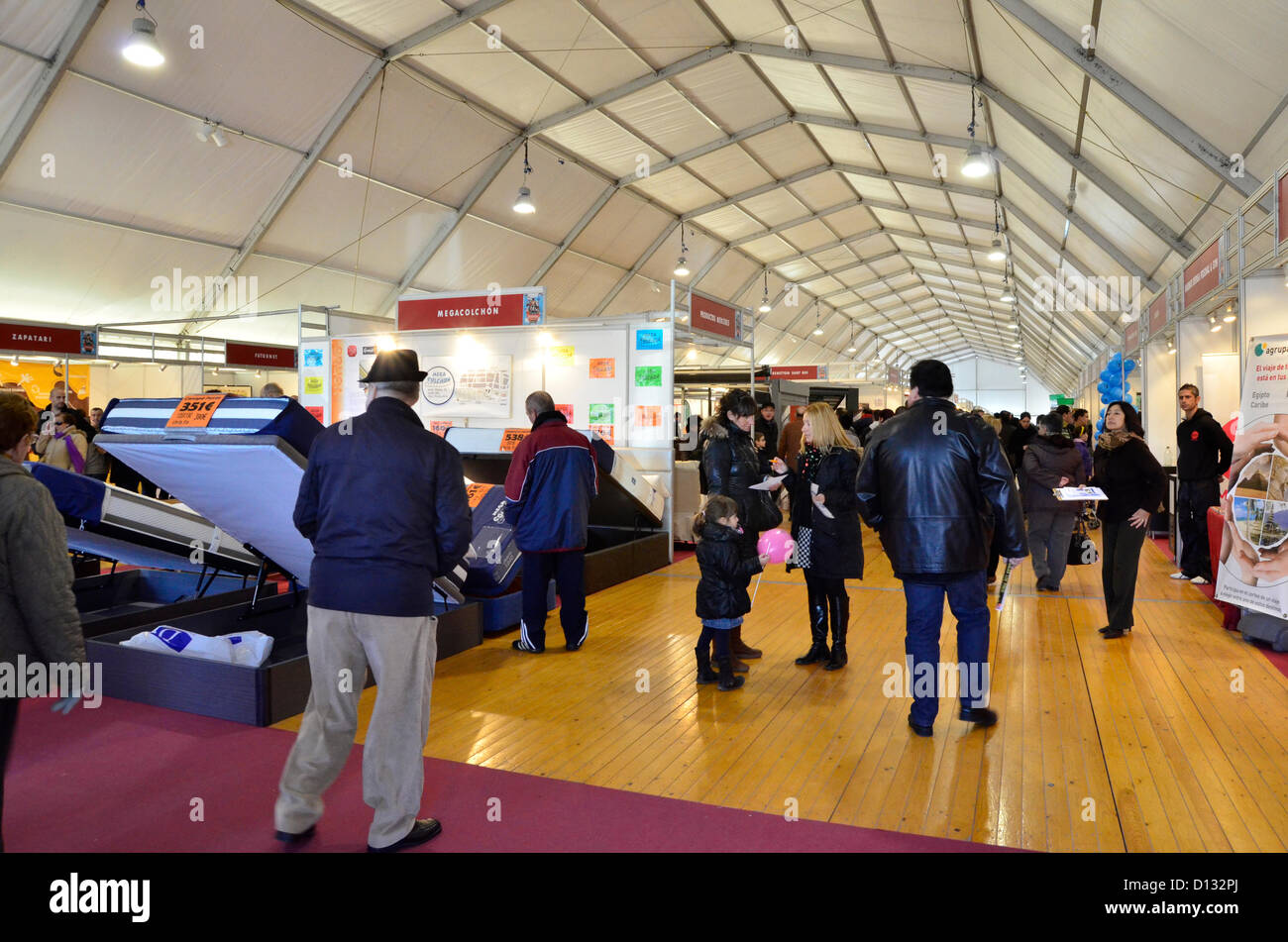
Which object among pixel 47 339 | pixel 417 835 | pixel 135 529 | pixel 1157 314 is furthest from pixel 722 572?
pixel 47 339

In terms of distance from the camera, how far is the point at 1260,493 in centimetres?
482

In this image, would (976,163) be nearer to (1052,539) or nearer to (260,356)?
(1052,539)

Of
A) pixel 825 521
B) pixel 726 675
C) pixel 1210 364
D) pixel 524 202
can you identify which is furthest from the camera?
pixel 524 202

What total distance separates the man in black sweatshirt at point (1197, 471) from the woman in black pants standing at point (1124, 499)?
1656 millimetres

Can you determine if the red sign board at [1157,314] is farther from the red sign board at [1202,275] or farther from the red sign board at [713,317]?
the red sign board at [713,317]

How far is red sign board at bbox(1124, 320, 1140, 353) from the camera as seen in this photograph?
951 centimetres

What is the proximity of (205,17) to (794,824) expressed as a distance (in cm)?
1169

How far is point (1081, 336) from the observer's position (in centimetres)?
2006

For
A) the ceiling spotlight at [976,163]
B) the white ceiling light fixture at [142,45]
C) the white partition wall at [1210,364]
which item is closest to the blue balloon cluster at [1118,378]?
the white partition wall at [1210,364]

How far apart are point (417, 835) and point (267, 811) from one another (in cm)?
65

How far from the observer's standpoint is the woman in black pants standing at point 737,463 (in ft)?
14.4

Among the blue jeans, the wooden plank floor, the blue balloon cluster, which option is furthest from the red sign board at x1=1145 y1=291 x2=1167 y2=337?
the blue jeans
